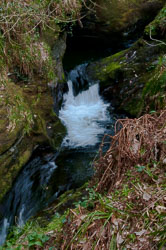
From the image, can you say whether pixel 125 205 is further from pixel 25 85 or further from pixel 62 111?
pixel 62 111

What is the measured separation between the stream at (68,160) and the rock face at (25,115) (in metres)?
0.28

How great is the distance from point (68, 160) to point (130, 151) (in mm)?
3057

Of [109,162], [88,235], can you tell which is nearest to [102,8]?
[109,162]

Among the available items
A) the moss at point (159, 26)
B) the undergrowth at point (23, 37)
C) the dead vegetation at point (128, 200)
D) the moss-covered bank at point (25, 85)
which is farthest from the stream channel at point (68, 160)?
the moss at point (159, 26)

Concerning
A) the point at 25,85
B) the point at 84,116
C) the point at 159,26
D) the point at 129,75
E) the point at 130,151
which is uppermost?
the point at 159,26

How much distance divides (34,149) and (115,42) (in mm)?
8526

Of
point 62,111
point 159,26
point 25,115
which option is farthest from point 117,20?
point 25,115

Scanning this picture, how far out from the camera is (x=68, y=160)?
213 inches

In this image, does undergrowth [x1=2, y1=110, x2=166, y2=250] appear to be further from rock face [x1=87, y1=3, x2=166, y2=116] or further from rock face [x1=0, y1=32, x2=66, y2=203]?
rock face [x1=87, y1=3, x2=166, y2=116]

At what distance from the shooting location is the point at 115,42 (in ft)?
37.0

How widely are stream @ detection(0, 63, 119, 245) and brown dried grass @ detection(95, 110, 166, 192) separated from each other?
129 centimetres

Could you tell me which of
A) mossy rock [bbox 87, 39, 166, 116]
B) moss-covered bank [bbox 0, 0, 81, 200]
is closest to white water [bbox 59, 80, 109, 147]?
mossy rock [bbox 87, 39, 166, 116]

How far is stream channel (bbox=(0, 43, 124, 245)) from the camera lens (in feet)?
13.1

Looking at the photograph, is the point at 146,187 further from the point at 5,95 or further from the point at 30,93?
the point at 30,93
